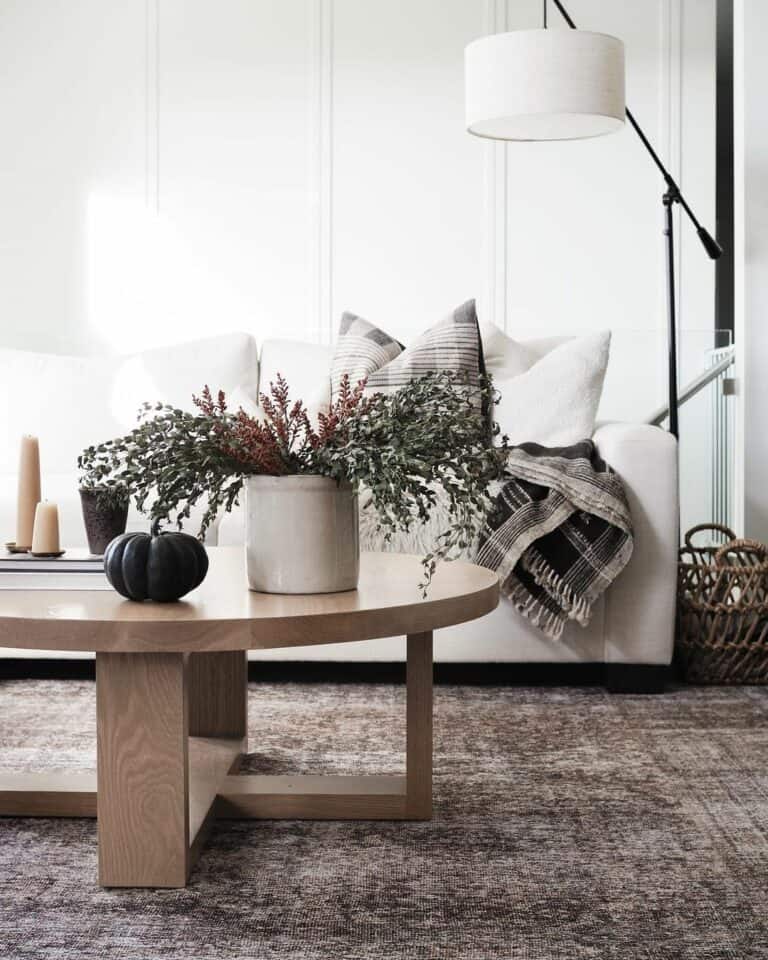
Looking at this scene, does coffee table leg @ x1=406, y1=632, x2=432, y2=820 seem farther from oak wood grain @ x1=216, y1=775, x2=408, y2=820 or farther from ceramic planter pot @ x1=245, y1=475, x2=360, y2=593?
ceramic planter pot @ x1=245, y1=475, x2=360, y2=593

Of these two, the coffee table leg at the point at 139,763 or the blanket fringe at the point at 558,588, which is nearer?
the coffee table leg at the point at 139,763

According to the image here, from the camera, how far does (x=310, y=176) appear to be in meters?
5.01

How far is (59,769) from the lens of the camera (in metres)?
2.18

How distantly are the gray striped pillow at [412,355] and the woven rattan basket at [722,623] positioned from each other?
789 mm

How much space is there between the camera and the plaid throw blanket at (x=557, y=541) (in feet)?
8.83

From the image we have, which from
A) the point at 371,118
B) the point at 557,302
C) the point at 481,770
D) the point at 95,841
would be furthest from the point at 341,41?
the point at 95,841

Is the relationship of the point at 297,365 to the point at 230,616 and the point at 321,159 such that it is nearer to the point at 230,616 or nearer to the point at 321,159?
the point at 321,159

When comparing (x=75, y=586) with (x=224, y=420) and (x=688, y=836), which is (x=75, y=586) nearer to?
(x=224, y=420)

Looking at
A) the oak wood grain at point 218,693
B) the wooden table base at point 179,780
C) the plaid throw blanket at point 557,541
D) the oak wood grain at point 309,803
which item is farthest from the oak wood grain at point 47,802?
the plaid throw blanket at point 557,541

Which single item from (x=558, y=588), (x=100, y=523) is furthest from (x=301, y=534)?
(x=558, y=588)

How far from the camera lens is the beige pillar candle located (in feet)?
6.62

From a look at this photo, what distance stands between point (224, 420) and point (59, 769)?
34.9 inches

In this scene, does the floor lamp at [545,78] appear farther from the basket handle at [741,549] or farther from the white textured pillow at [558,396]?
the basket handle at [741,549]

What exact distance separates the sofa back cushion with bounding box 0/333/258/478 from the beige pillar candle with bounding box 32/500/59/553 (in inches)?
58.9
